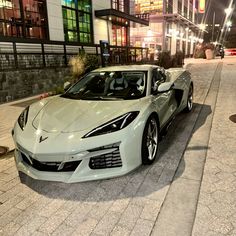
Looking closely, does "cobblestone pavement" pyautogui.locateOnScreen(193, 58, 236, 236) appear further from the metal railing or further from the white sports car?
the metal railing

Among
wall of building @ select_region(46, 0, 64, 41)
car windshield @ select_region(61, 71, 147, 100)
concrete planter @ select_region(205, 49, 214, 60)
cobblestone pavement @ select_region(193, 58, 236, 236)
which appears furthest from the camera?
concrete planter @ select_region(205, 49, 214, 60)

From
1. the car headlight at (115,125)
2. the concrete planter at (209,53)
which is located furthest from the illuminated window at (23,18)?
the concrete planter at (209,53)

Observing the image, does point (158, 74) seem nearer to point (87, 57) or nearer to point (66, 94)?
point (66, 94)

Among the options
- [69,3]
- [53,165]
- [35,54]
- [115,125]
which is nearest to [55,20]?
[69,3]

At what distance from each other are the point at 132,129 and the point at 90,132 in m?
0.50

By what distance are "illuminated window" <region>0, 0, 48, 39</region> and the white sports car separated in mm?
8421

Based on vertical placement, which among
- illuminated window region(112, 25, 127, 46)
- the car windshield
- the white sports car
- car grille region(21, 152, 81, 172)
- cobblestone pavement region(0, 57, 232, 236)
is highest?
illuminated window region(112, 25, 127, 46)

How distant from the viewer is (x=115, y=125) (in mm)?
2977

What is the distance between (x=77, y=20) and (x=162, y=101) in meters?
12.2

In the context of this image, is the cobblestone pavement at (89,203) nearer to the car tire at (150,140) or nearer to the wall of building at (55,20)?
the car tire at (150,140)

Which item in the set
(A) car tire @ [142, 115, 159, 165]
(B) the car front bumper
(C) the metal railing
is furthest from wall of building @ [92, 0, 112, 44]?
(B) the car front bumper

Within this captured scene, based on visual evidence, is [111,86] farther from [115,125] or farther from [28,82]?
[28,82]

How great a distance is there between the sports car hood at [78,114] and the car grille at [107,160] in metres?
0.36

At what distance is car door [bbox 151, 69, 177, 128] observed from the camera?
12.8 feet
